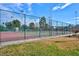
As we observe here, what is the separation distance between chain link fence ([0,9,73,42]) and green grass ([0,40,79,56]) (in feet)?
0.41

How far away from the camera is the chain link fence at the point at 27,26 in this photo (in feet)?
17.1

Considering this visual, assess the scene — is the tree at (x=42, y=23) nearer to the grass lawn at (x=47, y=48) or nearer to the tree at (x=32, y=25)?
the tree at (x=32, y=25)

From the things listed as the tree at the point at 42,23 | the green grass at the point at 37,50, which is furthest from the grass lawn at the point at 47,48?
the tree at the point at 42,23

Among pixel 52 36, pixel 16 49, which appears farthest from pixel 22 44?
pixel 52 36

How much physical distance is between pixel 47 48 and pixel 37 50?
0.14m

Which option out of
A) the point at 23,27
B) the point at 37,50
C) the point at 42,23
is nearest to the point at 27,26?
the point at 23,27

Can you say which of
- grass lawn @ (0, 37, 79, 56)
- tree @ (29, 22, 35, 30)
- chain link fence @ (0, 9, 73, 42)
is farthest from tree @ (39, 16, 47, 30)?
grass lawn @ (0, 37, 79, 56)

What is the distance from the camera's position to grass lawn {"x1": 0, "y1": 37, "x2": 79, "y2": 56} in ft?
17.0

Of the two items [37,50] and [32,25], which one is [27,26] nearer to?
[32,25]

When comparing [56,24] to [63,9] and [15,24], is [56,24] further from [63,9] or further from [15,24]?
[15,24]

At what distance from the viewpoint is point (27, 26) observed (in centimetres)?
529

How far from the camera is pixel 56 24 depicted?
17.3 ft

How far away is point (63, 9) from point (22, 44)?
75 cm

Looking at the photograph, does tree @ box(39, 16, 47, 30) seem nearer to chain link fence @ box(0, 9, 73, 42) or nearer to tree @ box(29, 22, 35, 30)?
chain link fence @ box(0, 9, 73, 42)
